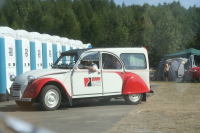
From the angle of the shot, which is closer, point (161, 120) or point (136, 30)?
point (161, 120)

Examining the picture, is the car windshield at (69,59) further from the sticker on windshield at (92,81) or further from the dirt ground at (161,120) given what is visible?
the dirt ground at (161,120)

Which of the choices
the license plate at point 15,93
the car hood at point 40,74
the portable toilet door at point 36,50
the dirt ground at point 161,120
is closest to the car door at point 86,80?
the car hood at point 40,74

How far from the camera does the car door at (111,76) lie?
11.3m

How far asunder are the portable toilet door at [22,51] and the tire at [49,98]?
507 cm

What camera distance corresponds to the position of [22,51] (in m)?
15.5

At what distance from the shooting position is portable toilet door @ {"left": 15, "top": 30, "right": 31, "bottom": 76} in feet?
49.4

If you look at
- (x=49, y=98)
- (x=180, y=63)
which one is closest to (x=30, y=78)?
(x=49, y=98)

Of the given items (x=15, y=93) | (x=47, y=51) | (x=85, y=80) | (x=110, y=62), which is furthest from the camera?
(x=47, y=51)

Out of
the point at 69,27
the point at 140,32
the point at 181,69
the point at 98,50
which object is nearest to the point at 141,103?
the point at 98,50

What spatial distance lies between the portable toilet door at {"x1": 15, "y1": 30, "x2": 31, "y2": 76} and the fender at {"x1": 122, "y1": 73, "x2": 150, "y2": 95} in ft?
18.1

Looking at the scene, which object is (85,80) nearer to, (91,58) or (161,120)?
(91,58)

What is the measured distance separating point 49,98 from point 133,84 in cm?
280

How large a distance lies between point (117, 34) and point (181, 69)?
5.79 meters

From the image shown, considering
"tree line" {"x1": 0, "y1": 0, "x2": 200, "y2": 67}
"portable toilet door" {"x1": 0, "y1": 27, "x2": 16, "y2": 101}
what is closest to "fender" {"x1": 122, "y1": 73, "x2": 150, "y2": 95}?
"portable toilet door" {"x1": 0, "y1": 27, "x2": 16, "y2": 101}
